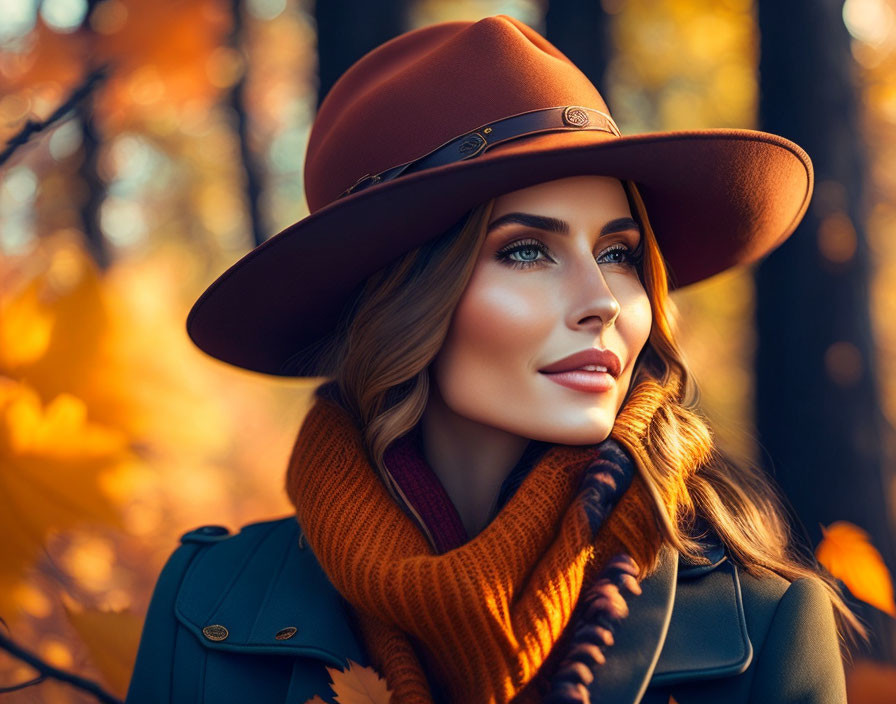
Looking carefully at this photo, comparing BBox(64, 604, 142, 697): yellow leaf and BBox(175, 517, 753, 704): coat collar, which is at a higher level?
BBox(175, 517, 753, 704): coat collar

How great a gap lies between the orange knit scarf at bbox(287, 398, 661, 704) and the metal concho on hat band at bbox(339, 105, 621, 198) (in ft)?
2.30

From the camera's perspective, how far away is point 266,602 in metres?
2.18

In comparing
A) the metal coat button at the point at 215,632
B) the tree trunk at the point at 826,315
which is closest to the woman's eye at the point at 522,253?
the metal coat button at the point at 215,632

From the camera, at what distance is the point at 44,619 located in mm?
2863

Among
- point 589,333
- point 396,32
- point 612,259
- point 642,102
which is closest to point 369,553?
point 589,333

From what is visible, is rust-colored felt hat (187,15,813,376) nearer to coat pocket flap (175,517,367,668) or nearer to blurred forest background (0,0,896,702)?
blurred forest background (0,0,896,702)

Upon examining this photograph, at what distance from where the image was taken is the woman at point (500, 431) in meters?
1.84

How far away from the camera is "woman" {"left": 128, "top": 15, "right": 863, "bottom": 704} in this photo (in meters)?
1.84

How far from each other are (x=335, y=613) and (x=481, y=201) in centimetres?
102

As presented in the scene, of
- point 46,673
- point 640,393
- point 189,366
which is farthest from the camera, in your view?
point 189,366

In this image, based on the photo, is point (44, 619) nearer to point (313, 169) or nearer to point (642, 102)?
point (313, 169)

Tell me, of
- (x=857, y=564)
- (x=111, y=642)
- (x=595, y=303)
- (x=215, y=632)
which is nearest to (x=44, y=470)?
(x=111, y=642)

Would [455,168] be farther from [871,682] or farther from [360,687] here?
[871,682]

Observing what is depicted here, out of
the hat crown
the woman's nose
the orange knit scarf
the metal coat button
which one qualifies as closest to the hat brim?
the hat crown
